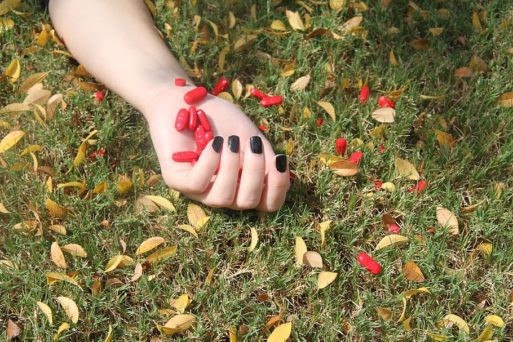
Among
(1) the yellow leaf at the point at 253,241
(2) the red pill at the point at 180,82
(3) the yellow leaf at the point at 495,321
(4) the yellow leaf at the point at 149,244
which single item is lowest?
(3) the yellow leaf at the point at 495,321

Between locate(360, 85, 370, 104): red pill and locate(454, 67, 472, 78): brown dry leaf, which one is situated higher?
locate(360, 85, 370, 104): red pill

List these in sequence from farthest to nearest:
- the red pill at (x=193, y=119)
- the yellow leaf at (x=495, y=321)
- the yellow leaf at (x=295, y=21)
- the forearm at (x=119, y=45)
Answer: the yellow leaf at (x=295, y=21)
the forearm at (x=119, y=45)
the red pill at (x=193, y=119)
the yellow leaf at (x=495, y=321)

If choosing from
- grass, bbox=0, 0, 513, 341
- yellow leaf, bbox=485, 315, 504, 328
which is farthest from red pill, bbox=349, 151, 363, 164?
yellow leaf, bbox=485, 315, 504, 328

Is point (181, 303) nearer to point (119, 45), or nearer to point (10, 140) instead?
point (10, 140)

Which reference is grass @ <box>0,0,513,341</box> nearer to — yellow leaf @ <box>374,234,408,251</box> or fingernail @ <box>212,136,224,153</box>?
yellow leaf @ <box>374,234,408,251</box>

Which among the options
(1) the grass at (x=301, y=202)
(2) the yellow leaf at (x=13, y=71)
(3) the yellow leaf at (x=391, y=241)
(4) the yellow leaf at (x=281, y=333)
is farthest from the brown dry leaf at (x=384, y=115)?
(2) the yellow leaf at (x=13, y=71)

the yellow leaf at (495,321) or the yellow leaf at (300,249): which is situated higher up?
the yellow leaf at (300,249)

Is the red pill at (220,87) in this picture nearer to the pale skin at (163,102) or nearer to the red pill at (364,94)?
the pale skin at (163,102)

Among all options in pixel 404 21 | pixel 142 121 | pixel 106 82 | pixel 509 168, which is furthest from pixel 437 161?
pixel 106 82
